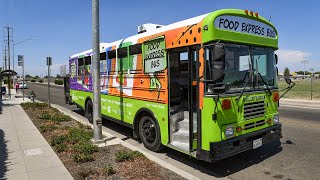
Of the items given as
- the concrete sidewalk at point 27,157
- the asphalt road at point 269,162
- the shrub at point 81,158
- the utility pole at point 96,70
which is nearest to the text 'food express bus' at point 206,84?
the asphalt road at point 269,162

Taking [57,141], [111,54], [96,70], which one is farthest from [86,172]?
[111,54]

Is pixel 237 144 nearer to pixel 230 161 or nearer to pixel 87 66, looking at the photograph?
pixel 230 161

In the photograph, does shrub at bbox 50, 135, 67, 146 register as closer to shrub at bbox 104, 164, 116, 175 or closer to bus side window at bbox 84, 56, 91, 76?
shrub at bbox 104, 164, 116, 175

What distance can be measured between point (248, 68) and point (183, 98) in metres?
1.69

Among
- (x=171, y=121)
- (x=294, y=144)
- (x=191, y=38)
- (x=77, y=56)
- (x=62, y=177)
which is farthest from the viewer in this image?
(x=77, y=56)

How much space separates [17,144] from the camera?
8062mm

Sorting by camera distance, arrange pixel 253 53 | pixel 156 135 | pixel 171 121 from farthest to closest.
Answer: pixel 156 135, pixel 171 121, pixel 253 53

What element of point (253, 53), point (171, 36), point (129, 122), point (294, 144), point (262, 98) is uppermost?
point (171, 36)

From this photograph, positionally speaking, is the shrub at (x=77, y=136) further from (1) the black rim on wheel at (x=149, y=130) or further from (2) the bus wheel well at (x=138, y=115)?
(1) the black rim on wheel at (x=149, y=130)

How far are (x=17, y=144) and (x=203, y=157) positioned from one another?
5.38 m

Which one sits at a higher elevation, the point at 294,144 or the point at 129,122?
the point at 129,122

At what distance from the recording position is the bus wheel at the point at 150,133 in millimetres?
7125

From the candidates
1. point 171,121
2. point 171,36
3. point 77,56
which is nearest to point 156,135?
point 171,121

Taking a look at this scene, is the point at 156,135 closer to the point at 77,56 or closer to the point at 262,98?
the point at 262,98
